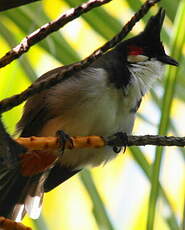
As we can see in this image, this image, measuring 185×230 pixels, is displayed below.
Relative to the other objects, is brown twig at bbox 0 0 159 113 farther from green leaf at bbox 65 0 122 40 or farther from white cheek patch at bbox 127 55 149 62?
white cheek patch at bbox 127 55 149 62

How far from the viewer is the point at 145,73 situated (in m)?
2.40

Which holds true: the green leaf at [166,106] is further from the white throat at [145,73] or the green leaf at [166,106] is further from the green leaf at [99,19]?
the white throat at [145,73]

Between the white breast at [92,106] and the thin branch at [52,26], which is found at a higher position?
the white breast at [92,106]

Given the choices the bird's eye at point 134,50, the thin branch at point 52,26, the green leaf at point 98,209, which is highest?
the bird's eye at point 134,50

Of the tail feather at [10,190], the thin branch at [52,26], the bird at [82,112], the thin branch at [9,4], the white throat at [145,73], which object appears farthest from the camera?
the white throat at [145,73]

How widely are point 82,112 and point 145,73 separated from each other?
0.38 meters

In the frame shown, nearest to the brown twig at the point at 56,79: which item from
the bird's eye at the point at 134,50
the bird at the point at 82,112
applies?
the bird at the point at 82,112

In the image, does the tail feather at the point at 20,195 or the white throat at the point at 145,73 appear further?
the white throat at the point at 145,73

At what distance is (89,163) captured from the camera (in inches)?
93.0

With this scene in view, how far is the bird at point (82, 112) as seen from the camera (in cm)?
219

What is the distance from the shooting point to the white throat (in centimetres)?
233

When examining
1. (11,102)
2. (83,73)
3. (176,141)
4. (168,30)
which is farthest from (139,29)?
(11,102)

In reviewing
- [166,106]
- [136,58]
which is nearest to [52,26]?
[166,106]

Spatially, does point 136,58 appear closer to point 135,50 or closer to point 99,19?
point 135,50
